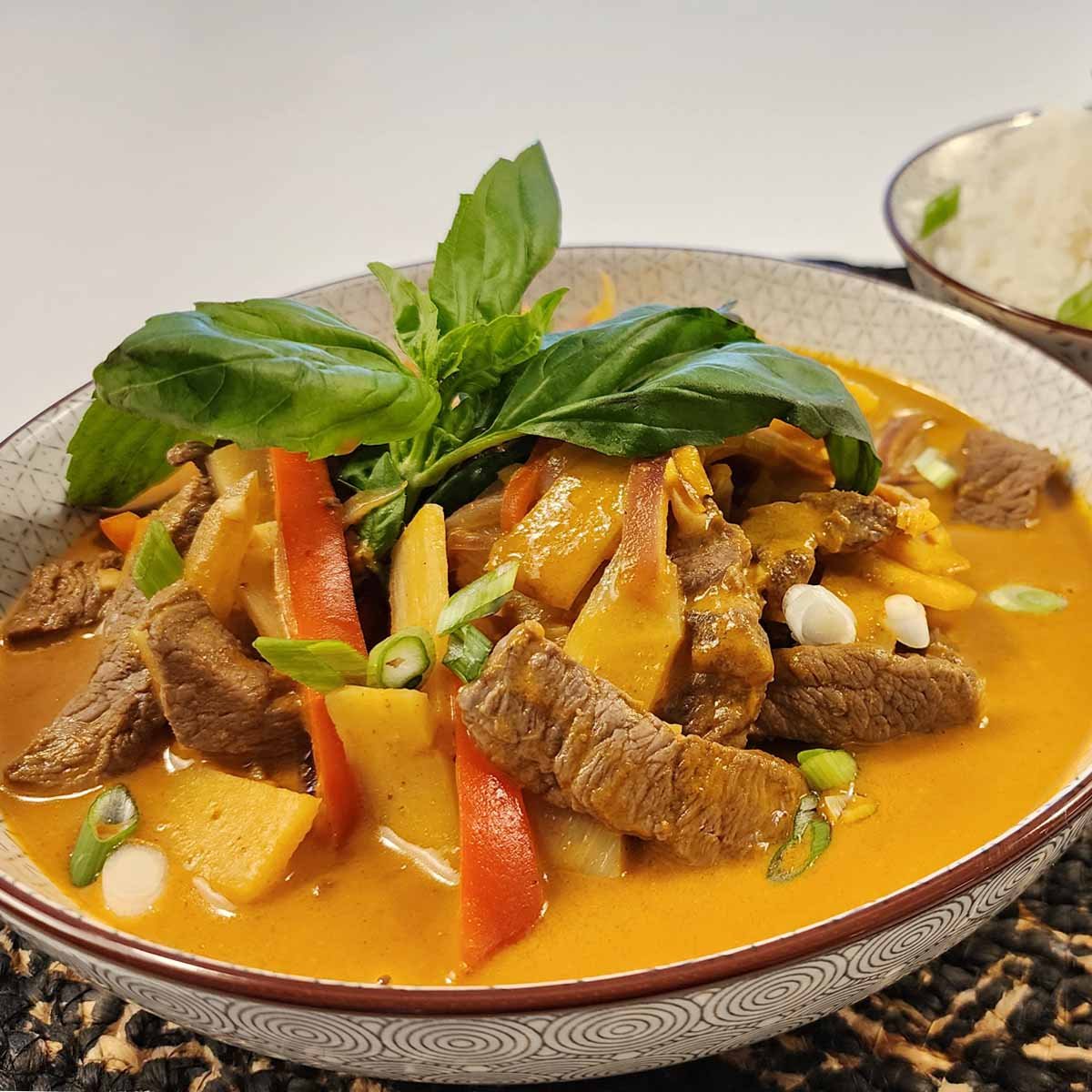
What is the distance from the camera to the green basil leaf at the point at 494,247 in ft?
9.30

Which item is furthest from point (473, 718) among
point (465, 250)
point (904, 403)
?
point (904, 403)

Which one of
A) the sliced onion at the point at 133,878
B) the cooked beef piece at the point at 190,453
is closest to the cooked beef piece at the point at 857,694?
the sliced onion at the point at 133,878

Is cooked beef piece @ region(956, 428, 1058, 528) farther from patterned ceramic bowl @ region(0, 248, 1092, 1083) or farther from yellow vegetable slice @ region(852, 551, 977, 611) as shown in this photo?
patterned ceramic bowl @ region(0, 248, 1092, 1083)

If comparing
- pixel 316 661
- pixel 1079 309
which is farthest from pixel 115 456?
pixel 1079 309

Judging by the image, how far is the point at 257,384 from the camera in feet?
7.09

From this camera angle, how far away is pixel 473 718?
2.15 m

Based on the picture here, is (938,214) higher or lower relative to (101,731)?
higher

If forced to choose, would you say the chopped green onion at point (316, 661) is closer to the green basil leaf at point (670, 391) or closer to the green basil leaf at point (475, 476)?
the green basil leaf at point (475, 476)

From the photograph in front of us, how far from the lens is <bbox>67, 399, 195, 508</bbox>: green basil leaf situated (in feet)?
9.84

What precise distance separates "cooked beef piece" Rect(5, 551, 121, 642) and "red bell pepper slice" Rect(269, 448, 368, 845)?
675mm

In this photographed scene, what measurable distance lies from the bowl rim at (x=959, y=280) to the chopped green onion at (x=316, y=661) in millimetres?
2751

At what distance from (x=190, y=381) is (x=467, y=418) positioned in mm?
699

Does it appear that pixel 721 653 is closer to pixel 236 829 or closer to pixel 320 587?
pixel 320 587

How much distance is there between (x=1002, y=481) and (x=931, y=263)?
1.78 meters
